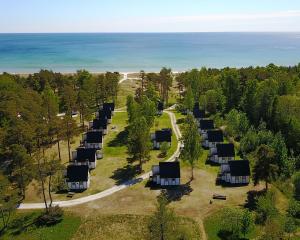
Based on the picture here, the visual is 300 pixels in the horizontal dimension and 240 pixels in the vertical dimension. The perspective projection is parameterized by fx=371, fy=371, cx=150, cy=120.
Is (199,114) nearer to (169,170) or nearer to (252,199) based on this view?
(169,170)

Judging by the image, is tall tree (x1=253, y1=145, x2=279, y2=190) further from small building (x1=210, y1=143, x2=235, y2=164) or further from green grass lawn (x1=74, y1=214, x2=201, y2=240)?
small building (x1=210, y1=143, x2=235, y2=164)

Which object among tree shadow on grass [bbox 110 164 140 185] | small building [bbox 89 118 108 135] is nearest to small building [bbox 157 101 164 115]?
small building [bbox 89 118 108 135]

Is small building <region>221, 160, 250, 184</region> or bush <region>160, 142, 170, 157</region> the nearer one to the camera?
small building <region>221, 160, 250, 184</region>

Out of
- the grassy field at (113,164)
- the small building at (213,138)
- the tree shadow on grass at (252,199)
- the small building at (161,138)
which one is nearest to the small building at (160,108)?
the grassy field at (113,164)

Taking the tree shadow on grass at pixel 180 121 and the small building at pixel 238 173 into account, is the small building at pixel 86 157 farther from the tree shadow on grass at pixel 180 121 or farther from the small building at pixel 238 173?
the tree shadow on grass at pixel 180 121

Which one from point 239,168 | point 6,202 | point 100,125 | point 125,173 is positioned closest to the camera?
point 6,202

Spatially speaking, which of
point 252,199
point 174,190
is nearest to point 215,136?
point 174,190
